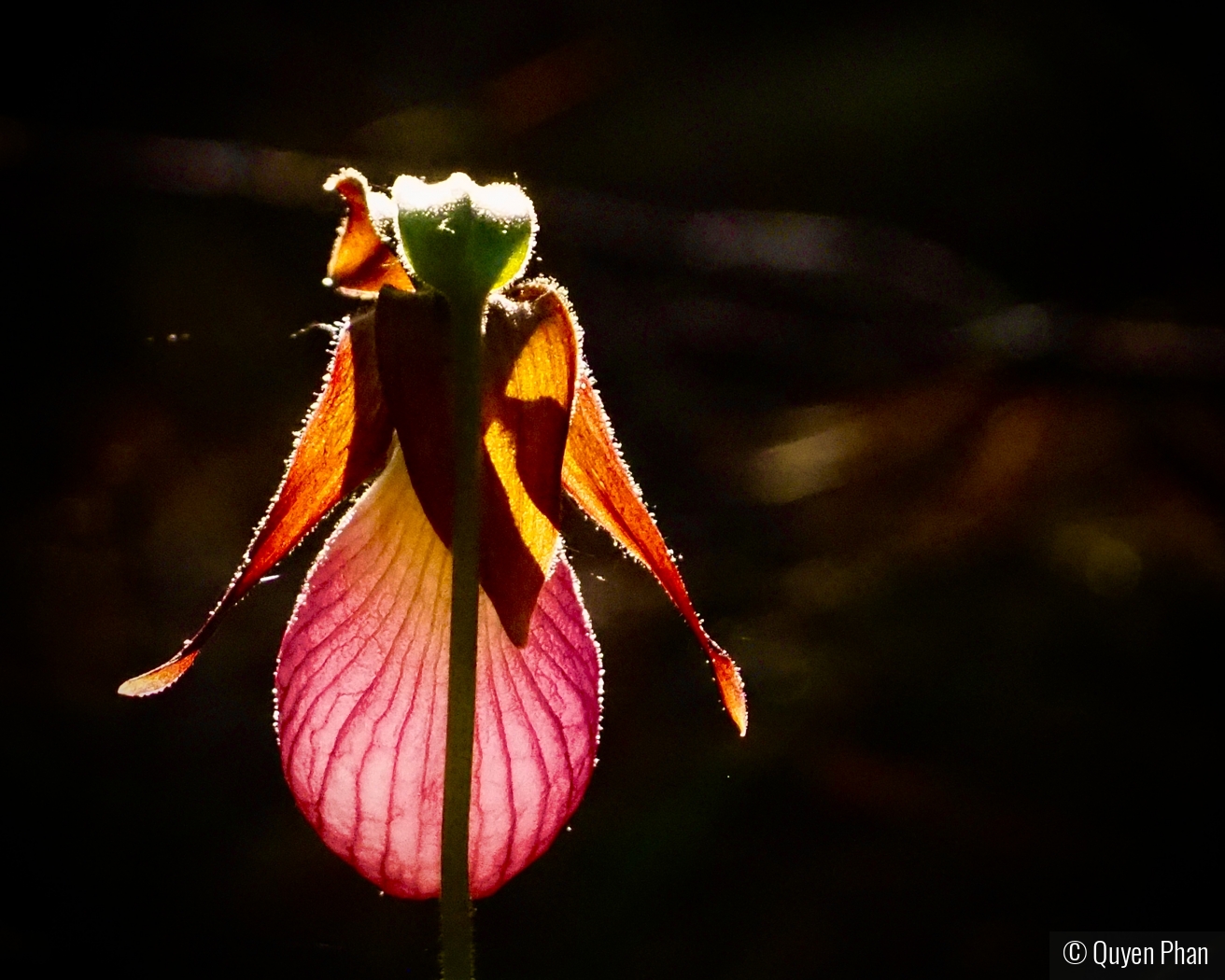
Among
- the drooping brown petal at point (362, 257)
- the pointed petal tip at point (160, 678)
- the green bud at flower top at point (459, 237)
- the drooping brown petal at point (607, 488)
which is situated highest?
the drooping brown petal at point (362, 257)

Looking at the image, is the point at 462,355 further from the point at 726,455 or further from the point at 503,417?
the point at 726,455

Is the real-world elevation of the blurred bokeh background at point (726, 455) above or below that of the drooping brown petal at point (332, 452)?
above
